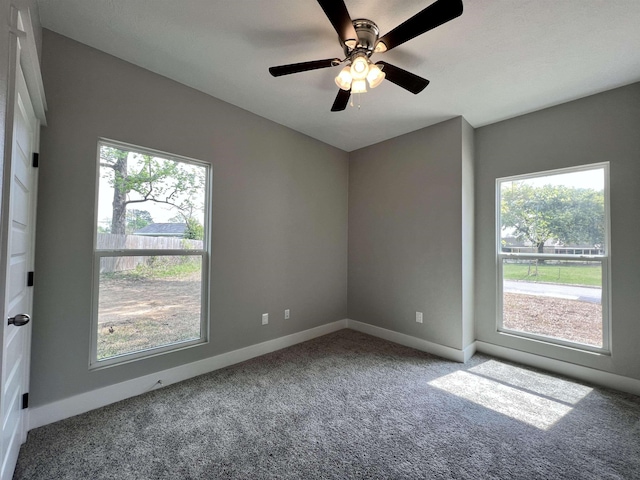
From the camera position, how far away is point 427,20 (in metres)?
1.42

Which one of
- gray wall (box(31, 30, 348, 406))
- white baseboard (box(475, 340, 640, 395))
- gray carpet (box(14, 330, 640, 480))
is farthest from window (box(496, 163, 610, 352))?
gray wall (box(31, 30, 348, 406))

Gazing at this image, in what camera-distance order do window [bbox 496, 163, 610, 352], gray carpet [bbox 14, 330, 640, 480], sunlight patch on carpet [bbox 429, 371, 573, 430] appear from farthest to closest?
window [bbox 496, 163, 610, 352]
sunlight patch on carpet [bbox 429, 371, 573, 430]
gray carpet [bbox 14, 330, 640, 480]

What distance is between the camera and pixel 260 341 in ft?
10.3

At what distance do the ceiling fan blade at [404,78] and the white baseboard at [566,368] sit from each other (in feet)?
9.69

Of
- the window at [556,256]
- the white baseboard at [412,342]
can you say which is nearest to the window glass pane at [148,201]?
the white baseboard at [412,342]

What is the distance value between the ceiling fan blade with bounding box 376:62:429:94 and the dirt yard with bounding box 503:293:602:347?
261cm

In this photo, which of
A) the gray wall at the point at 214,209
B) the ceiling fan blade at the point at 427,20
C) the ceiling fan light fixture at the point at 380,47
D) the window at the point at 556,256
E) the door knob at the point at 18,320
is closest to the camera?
the door knob at the point at 18,320

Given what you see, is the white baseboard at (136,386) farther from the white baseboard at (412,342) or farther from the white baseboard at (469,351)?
the white baseboard at (469,351)

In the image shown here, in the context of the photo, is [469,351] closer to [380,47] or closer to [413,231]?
[413,231]

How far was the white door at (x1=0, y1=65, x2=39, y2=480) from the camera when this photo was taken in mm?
1164

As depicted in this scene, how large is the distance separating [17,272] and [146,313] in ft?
3.39

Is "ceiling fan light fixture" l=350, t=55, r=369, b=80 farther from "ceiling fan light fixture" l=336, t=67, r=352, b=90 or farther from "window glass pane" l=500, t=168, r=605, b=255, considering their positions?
"window glass pane" l=500, t=168, r=605, b=255

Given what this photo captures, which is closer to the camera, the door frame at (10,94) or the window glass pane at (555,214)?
the door frame at (10,94)

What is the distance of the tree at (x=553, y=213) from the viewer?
8.71 ft
